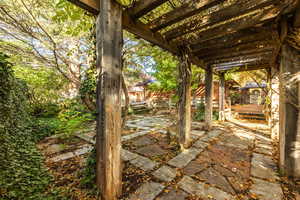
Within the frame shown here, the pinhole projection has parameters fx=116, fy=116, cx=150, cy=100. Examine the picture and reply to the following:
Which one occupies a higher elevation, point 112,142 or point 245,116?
point 112,142

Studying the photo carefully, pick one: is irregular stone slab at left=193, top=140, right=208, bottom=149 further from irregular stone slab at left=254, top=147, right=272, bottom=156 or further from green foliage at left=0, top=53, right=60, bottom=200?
green foliage at left=0, top=53, right=60, bottom=200

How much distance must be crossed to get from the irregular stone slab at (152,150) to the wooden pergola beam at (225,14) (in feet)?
9.41

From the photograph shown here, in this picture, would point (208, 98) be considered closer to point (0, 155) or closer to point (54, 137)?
point (0, 155)

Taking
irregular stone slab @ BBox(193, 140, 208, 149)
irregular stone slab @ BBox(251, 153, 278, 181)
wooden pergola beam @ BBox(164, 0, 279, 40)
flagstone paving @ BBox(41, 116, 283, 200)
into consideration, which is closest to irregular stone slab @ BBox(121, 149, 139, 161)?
flagstone paving @ BBox(41, 116, 283, 200)

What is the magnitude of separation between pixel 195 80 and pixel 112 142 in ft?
21.3

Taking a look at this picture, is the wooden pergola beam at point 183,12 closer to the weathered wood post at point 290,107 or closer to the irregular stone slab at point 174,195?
the weathered wood post at point 290,107

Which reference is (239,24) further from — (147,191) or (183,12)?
(147,191)

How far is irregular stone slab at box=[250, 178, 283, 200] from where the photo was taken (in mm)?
1693

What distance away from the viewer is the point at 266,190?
1810mm

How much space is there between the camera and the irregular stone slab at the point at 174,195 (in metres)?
1.68

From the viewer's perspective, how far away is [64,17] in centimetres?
174

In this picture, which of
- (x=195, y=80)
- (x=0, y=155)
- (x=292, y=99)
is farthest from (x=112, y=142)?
(x=195, y=80)

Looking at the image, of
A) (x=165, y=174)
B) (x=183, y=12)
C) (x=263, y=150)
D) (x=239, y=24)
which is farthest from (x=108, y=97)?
(x=263, y=150)

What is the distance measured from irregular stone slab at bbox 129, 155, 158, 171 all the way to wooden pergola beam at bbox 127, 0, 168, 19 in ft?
9.05
